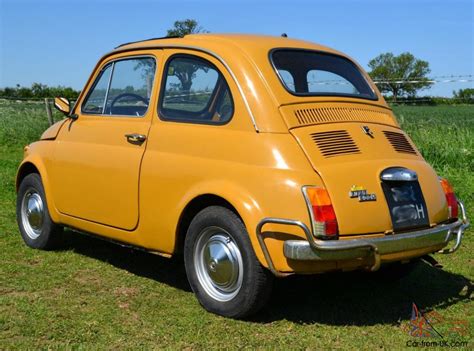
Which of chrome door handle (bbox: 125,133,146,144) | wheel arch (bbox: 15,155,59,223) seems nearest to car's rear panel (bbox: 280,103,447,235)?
chrome door handle (bbox: 125,133,146,144)

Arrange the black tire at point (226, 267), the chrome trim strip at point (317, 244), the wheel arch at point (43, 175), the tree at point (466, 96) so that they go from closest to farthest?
the chrome trim strip at point (317, 244) < the black tire at point (226, 267) < the wheel arch at point (43, 175) < the tree at point (466, 96)

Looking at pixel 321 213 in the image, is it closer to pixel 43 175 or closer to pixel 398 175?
pixel 398 175

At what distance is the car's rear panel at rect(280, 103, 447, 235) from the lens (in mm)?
3732

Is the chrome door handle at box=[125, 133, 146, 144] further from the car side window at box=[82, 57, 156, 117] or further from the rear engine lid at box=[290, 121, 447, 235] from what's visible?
the rear engine lid at box=[290, 121, 447, 235]

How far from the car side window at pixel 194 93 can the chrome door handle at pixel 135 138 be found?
0.22m

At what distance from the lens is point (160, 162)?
14.4ft

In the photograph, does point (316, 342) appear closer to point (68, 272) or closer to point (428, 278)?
point (428, 278)

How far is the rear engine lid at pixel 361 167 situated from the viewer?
3.72m

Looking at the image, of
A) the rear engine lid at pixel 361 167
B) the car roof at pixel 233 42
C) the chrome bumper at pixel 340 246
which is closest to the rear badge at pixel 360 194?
the rear engine lid at pixel 361 167

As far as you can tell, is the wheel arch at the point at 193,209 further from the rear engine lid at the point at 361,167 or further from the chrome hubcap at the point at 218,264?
the rear engine lid at the point at 361,167

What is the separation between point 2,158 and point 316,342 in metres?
10.4

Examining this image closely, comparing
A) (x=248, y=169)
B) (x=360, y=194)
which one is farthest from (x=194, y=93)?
(x=360, y=194)

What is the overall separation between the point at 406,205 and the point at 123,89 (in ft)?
8.17

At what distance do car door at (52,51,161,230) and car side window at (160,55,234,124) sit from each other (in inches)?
6.1
